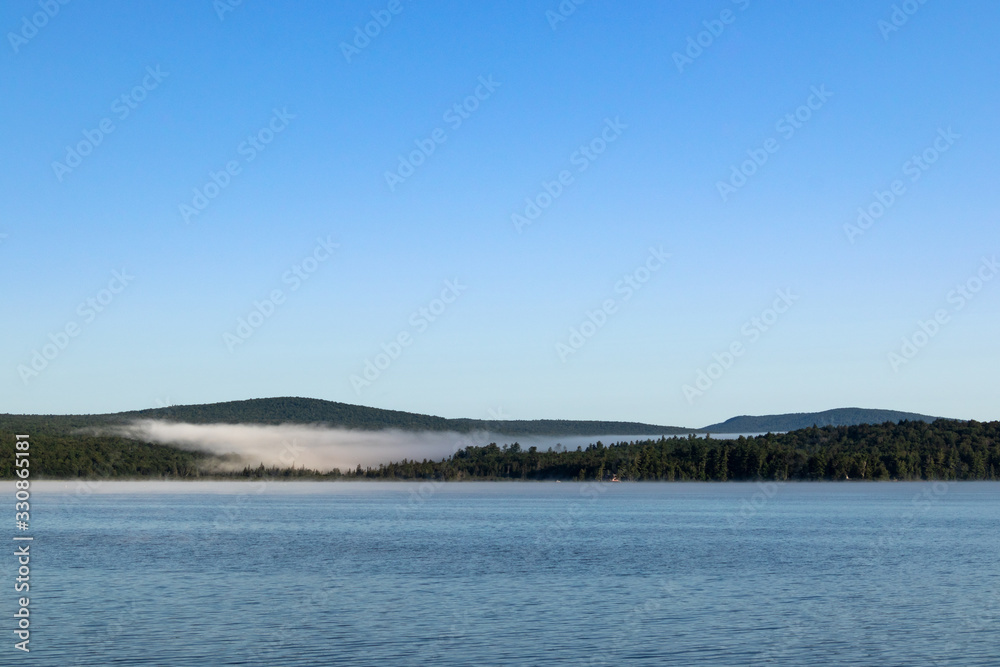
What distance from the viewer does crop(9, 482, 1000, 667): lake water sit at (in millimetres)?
35656

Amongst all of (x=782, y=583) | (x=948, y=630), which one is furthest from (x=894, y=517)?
(x=948, y=630)

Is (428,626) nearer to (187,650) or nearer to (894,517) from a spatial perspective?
(187,650)

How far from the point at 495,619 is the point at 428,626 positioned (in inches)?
121

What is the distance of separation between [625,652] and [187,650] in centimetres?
1477

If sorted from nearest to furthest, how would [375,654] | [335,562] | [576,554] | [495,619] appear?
[375,654] → [495,619] → [335,562] → [576,554]

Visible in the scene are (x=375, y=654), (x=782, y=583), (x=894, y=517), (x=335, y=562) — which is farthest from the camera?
(x=894, y=517)

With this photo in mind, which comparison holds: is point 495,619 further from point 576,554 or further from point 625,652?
point 576,554

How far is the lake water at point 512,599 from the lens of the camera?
35656mm

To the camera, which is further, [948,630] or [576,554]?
[576,554]

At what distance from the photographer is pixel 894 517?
418ft

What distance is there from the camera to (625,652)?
35.5m

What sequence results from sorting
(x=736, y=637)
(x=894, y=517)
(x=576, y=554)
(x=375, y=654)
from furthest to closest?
1. (x=894, y=517)
2. (x=576, y=554)
3. (x=736, y=637)
4. (x=375, y=654)

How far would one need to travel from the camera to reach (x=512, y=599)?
47.7m

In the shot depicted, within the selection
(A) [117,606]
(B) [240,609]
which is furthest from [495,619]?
(A) [117,606]
